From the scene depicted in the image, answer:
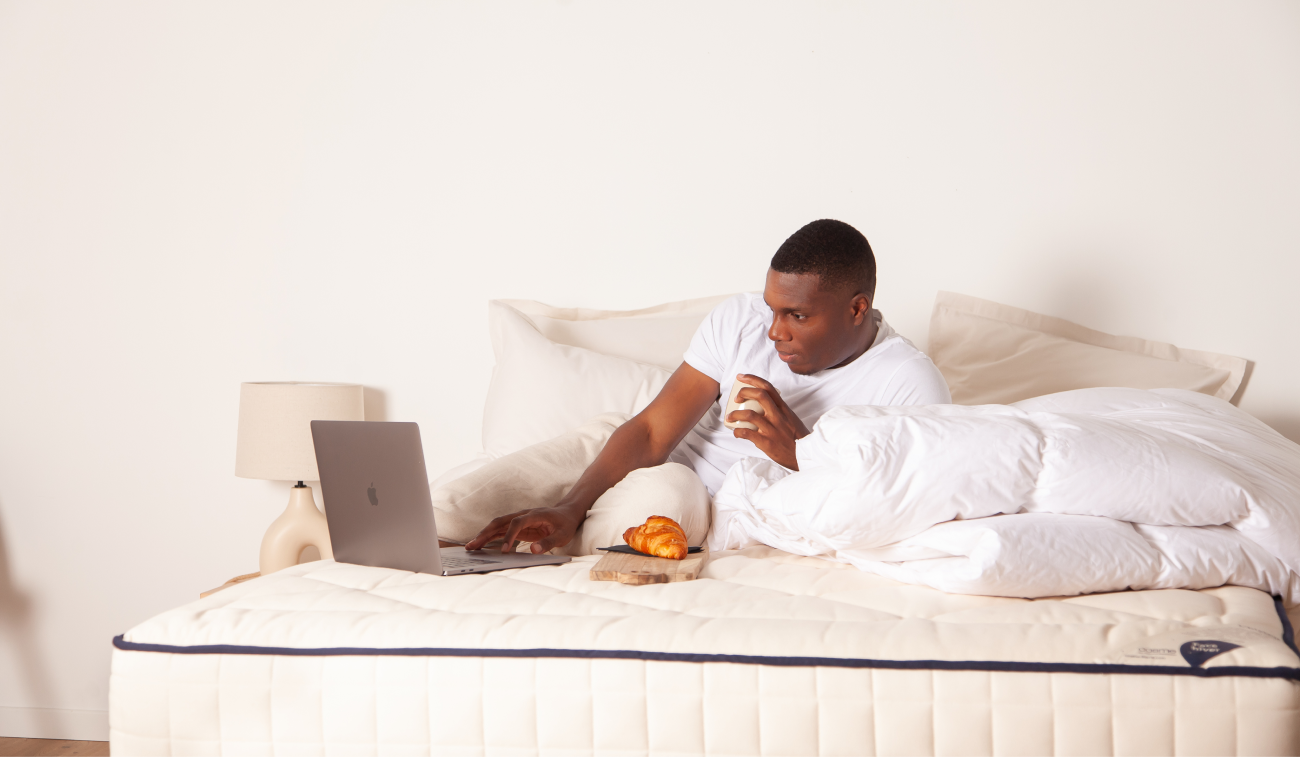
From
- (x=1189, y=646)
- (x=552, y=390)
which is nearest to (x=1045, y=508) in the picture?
(x=1189, y=646)

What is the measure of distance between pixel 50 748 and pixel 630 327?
194 centimetres

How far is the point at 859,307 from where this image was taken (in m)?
1.64

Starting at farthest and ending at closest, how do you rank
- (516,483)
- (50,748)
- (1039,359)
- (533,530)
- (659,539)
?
(50,748), (1039,359), (516,483), (533,530), (659,539)

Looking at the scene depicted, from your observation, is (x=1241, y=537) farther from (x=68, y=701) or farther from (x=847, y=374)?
(x=68, y=701)

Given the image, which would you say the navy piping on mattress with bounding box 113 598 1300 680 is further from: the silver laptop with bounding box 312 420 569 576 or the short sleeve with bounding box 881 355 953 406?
the short sleeve with bounding box 881 355 953 406

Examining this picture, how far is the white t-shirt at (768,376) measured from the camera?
1565 millimetres

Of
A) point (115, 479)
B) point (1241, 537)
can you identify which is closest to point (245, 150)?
point (115, 479)

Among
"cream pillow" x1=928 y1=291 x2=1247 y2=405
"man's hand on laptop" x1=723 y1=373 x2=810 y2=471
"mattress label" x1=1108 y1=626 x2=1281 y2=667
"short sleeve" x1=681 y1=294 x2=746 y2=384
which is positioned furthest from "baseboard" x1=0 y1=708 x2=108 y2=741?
"mattress label" x1=1108 y1=626 x2=1281 y2=667

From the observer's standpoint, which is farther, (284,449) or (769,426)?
(284,449)

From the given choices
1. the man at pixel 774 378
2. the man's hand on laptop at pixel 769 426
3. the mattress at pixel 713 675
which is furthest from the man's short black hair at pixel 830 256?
the mattress at pixel 713 675

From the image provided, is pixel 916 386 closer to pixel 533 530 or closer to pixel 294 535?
pixel 533 530

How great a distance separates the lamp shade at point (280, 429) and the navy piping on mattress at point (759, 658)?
1.11 m

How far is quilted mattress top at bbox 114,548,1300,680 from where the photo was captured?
0.83 meters

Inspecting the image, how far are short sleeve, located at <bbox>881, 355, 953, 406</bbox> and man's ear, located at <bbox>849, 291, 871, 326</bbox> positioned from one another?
0.13 meters
